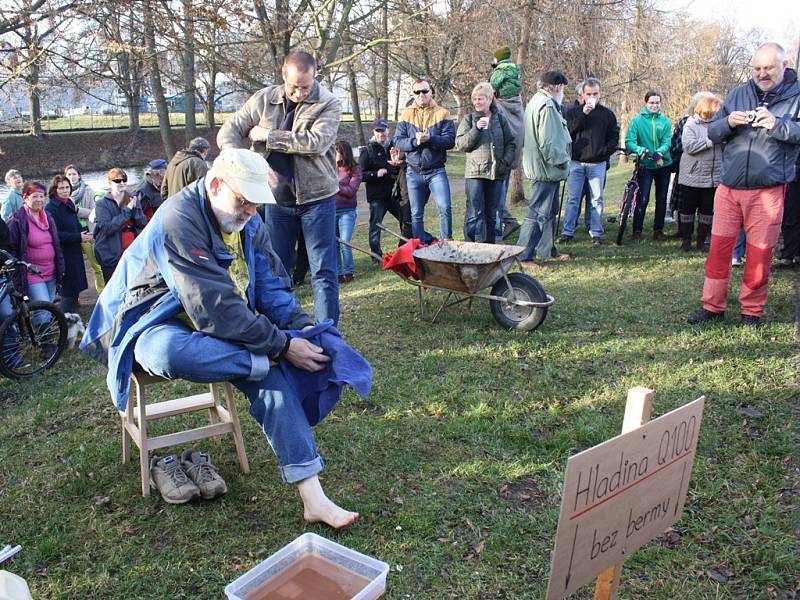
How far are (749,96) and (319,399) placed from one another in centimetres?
421

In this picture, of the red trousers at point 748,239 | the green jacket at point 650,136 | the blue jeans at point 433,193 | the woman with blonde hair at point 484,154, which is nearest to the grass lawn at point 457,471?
the red trousers at point 748,239

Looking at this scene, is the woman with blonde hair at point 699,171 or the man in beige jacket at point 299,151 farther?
the woman with blonde hair at point 699,171

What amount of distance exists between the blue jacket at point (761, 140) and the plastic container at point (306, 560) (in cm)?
435

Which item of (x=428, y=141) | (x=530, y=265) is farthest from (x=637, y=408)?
(x=428, y=141)

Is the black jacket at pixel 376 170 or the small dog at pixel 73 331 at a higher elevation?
the black jacket at pixel 376 170

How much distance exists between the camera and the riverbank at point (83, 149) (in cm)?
2819

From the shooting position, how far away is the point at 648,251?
8602 millimetres

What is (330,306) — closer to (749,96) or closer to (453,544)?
(453,544)

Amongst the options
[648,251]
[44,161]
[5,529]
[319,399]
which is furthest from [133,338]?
[44,161]

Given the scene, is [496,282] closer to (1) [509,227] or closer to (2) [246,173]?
(2) [246,173]

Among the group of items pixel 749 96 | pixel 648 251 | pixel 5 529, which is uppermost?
pixel 749 96

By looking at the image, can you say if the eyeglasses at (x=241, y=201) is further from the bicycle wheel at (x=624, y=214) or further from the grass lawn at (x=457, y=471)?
the bicycle wheel at (x=624, y=214)

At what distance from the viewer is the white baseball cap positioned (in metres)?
2.98

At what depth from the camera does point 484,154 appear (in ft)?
25.1
